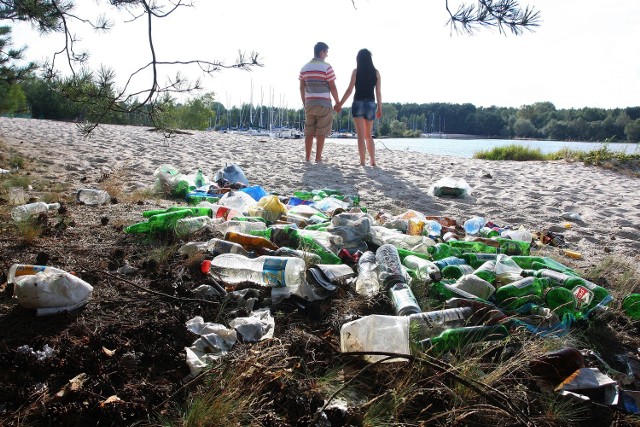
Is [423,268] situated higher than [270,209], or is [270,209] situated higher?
[270,209]

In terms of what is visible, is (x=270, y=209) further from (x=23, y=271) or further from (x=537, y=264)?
(x=537, y=264)

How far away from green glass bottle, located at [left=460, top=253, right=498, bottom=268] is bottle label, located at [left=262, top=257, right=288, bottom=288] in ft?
3.91

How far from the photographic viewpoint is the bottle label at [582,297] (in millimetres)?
2283

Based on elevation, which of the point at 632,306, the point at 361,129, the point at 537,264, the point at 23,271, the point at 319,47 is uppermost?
the point at 319,47

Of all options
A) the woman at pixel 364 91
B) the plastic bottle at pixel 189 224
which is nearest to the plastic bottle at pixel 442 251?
the plastic bottle at pixel 189 224

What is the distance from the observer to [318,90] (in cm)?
704

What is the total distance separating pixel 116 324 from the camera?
188 centimetres

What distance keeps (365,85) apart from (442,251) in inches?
183

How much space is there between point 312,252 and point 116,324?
1151 mm

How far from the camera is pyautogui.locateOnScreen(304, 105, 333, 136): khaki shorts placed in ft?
23.4

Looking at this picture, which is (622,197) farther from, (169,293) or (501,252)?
(169,293)

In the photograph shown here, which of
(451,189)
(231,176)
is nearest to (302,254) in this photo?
(231,176)

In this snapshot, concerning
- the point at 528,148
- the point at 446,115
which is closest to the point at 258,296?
the point at 528,148

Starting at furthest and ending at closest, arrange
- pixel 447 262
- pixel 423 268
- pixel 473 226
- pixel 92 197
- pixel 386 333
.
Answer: pixel 92 197, pixel 473 226, pixel 447 262, pixel 423 268, pixel 386 333
